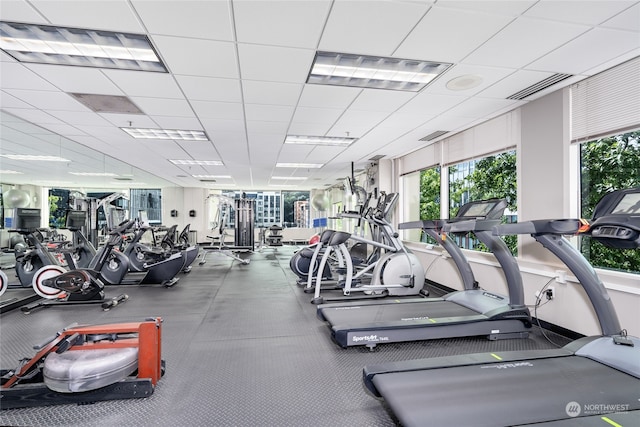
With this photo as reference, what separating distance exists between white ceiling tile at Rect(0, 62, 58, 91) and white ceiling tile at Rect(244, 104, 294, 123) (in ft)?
6.81

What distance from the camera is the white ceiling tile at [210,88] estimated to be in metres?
3.10

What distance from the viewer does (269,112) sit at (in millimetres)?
4035

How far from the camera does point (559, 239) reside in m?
2.31

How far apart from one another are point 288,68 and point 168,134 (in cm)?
331

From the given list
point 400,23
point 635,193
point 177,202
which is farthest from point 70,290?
point 177,202

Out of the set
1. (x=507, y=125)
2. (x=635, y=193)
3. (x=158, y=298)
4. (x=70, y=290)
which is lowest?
(x=158, y=298)

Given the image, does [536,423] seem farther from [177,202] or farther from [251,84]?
[177,202]

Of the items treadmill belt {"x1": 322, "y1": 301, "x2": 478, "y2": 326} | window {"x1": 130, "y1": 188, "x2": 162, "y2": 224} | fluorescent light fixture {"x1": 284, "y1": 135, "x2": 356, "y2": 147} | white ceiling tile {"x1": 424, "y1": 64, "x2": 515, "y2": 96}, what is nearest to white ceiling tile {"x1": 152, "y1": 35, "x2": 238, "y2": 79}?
white ceiling tile {"x1": 424, "y1": 64, "x2": 515, "y2": 96}

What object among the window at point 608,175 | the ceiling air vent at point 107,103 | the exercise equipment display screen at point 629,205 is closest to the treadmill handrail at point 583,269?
the exercise equipment display screen at point 629,205

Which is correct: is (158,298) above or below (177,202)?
below

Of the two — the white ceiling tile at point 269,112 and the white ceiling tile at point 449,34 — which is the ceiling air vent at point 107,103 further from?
the white ceiling tile at point 449,34

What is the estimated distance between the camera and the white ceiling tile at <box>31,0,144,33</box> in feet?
6.51

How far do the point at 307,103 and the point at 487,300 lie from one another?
317 cm

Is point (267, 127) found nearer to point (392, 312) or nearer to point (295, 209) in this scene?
point (392, 312)
